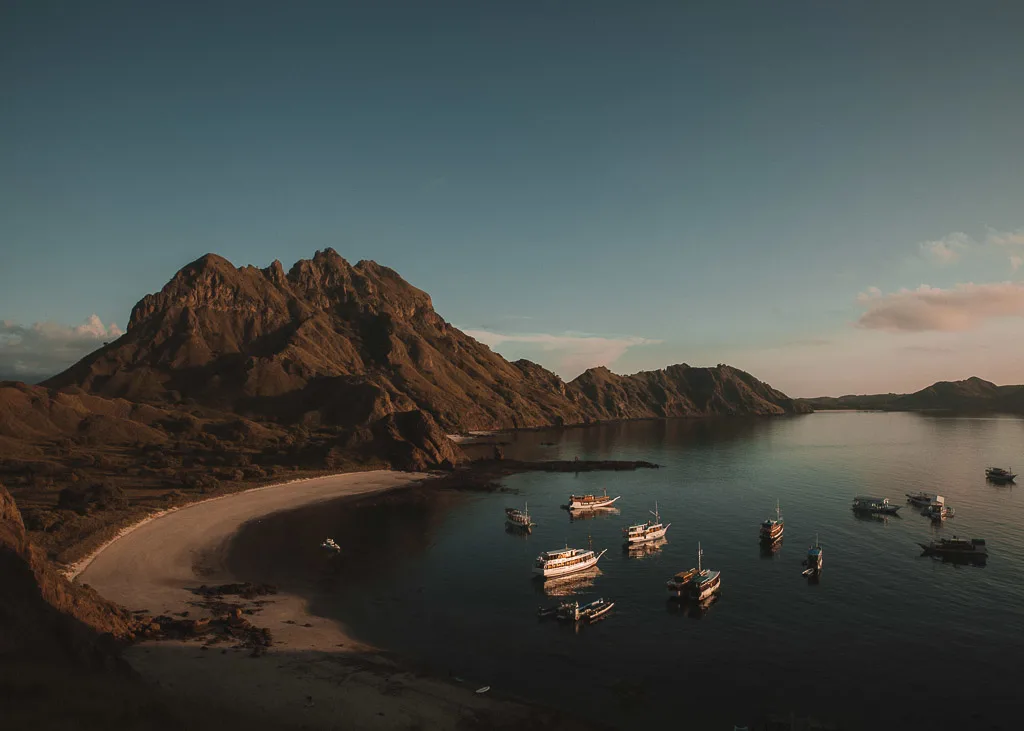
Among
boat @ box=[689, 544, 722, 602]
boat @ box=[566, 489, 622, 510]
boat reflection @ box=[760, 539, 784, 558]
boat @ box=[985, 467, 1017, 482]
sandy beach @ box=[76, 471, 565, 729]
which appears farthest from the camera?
boat @ box=[985, 467, 1017, 482]

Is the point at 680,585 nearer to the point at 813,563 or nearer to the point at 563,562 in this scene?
the point at 563,562

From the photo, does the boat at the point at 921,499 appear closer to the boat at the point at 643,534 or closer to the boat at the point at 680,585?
the boat at the point at 643,534

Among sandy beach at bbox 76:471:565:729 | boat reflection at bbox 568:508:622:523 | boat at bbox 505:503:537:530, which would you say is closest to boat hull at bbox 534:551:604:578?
boat at bbox 505:503:537:530

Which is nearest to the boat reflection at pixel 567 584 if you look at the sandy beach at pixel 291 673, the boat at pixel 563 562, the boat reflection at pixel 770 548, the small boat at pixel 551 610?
the boat at pixel 563 562

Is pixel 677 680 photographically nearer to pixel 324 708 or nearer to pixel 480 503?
pixel 324 708

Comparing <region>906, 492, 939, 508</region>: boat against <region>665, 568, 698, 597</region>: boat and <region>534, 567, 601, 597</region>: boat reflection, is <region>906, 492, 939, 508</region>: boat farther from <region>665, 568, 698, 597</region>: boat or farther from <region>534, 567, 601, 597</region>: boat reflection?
<region>534, 567, 601, 597</region>: boat reflection

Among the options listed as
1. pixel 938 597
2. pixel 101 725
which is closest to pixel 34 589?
pixel 101 725

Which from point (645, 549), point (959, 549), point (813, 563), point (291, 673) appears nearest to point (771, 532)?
point (813, 563)
